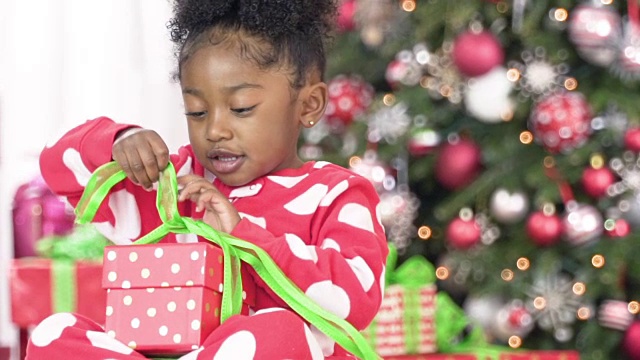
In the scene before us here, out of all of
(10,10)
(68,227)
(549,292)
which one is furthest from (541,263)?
(10,10)

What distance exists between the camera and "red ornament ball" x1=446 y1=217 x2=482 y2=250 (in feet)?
7.47

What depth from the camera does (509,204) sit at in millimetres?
2248

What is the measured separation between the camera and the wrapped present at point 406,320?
199cm

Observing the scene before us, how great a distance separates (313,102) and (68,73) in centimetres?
124

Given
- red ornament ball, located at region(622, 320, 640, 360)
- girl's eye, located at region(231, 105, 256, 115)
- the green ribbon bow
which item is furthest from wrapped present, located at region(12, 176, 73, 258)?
red ornament ball, located at region(622, 320, 640, 360)

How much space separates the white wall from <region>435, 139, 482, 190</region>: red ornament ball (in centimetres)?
66

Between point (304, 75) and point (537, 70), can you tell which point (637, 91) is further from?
point (304, 75)

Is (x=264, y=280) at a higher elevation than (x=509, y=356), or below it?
higher

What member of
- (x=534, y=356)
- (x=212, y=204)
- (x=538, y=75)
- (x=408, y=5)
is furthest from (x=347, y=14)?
(x=212, y=204)

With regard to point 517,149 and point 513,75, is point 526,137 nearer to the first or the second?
point 517,149

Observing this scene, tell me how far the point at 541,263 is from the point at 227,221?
1.16 m

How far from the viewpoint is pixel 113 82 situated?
249 cm

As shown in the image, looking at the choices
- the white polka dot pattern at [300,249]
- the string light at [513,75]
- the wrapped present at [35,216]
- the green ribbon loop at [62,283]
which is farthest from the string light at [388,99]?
the white polka dot pattern at [300,249]

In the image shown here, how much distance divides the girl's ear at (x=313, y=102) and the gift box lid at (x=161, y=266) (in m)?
0.33
